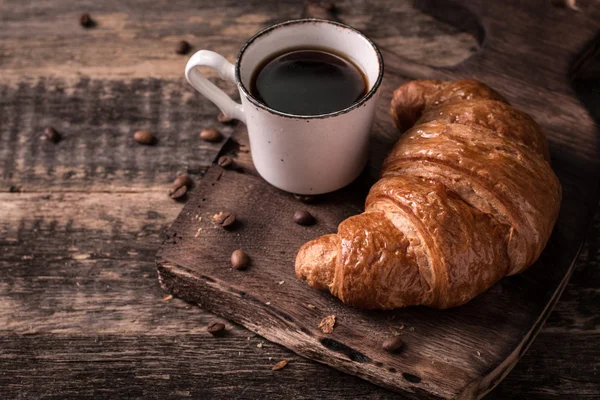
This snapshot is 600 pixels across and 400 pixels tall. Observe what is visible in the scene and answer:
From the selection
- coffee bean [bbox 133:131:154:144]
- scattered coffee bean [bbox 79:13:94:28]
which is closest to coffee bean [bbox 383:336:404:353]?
coffee bean [bbox 133:131:154:144]

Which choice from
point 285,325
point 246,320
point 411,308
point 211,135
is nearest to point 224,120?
point 211,135

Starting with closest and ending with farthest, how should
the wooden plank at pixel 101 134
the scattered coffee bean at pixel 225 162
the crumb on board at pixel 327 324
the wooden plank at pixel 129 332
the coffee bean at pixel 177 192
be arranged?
the crumb on board at pixel 327 324, the wooden plank at pixel 129 332, the scattered coffee bean at pixel 225 162, the coffee bean at pixel 177 192, the wooden plank at pixel 101 134

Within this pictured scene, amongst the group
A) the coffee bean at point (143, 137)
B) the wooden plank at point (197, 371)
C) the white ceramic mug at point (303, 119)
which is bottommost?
the wooden plank at point (197, 371)

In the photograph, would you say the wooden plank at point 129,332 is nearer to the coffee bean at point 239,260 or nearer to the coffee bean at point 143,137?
the coffee bean at point 239,260

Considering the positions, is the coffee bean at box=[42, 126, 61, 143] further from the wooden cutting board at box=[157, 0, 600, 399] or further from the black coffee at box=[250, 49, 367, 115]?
the black coffee at box=[250, 49, 367, 115]

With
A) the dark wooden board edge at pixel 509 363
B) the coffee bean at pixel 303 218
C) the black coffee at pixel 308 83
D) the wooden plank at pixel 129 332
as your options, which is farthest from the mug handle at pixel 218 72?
the dark wooden board edge at pixel 509 363

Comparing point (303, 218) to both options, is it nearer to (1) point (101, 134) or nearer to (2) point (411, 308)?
(2) point (411, 308)
